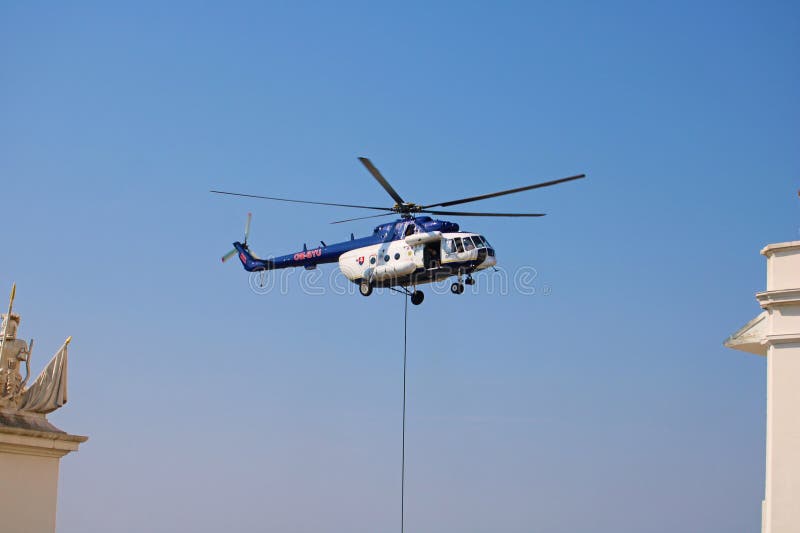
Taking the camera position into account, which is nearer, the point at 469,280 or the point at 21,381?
the point at 21,381

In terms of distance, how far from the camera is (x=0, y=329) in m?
19.9

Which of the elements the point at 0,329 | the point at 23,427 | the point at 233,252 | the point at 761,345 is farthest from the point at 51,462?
the point at 233,252

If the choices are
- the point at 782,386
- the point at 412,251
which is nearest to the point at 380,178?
the point at 412,251

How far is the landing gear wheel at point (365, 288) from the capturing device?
34.8 meters

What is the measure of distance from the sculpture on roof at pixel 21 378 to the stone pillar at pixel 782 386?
1172 centimetres

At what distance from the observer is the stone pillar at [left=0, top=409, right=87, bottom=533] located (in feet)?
62.1

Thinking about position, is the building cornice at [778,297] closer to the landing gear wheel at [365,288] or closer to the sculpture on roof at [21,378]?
the sculpture on roof at [21,378]

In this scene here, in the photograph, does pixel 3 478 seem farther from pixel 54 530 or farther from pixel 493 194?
pixel 493 194

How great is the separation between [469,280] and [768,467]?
1924cm

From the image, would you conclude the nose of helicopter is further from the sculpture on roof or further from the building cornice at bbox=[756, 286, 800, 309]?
the building cornice at bbox=[756, 286, 800, 309]

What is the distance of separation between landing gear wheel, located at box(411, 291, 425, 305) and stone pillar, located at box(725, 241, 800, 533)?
19682 millimetres

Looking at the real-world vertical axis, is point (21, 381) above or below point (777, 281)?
below

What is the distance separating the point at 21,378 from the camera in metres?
19.7

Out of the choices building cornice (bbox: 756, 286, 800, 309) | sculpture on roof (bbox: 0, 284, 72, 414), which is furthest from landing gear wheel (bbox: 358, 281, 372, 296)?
building cornice (bbox: 756, 286, 800, 309)
